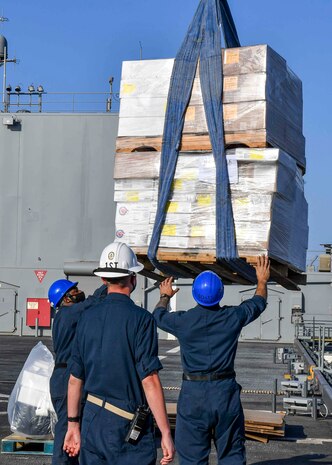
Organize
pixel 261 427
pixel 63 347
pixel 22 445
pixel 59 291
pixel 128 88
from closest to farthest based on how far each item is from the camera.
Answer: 1. pixel 63 347
2. pixel 59 291
3. pixel 128 88
4. pixel 22 445
5. pixel 261 427

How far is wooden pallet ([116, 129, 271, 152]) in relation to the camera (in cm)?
904

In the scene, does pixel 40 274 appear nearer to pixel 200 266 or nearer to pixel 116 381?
pixel 200 266

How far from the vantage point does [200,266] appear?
31.1 ft

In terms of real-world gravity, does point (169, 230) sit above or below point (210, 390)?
above

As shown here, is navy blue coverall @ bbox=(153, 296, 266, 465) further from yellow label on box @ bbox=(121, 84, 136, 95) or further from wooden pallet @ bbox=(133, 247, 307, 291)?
yellow label on box @ bbox=(121, 84, 136, 95)

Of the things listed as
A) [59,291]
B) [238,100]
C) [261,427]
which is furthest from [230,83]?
[261,427]

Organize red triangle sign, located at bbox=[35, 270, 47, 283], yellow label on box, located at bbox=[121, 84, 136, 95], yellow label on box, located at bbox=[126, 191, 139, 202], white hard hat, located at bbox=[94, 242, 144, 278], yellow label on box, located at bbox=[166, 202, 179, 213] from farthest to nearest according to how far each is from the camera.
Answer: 1. red triangle sign, located at bbox=[35, 270, 47, 283]
2. yellow label on box, located at bbox=[121, 84, 136, 95]
3. yellow label on box, located at bbox=[126, 191, 139, 202]
4. yellow label on box, located at bbox=[166, 202, 179, 213]
5. white hard hat, located at bbox=[94, 242, 144, 278]

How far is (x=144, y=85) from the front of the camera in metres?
9.61

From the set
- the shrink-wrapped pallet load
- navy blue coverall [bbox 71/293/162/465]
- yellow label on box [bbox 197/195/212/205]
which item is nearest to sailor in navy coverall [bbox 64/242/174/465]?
navy blue coverall [bbox 71/293/162/465]

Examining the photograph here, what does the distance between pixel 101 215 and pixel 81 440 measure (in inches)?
1194

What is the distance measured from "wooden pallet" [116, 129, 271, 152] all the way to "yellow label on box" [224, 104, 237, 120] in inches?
7.1

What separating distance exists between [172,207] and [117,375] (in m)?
4.09

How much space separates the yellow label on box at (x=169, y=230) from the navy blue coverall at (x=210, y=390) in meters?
2.10

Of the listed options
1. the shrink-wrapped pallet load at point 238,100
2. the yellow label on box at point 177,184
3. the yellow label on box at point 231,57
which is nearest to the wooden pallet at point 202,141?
the shrink-wrapped pallet load at point 238,100
